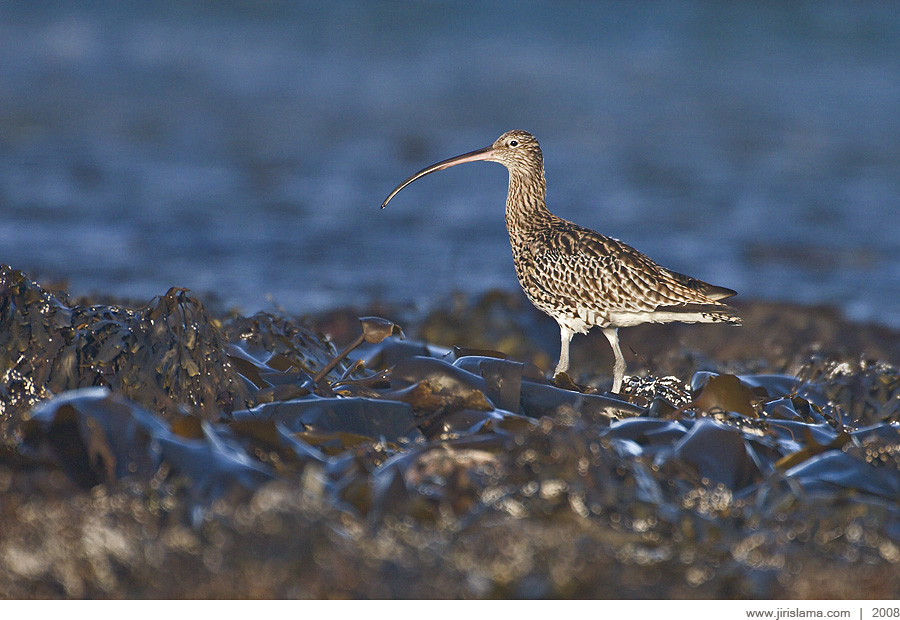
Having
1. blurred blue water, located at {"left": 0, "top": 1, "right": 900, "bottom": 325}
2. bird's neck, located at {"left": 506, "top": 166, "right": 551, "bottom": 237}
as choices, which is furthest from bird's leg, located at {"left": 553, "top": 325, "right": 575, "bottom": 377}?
blurred blue water, located at {"left": 0, "top": 1, "right": 900, "bottom": 325}

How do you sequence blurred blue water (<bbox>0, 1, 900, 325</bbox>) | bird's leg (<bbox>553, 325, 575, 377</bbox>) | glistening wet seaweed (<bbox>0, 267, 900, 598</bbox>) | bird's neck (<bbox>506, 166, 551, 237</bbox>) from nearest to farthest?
glistening wet seaweed (<bbox>0, 267, 900, 598</bbox>)
bird's leg (<bbox>553, 325, 575, 377</bbox>)
bird's neck (<bbox>506, 166, 551, 237</bbox>)
blurred blue water (<bbox>0, 1, 900, 325</bbox>)

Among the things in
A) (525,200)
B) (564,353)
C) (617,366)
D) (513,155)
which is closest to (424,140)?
(513,155)

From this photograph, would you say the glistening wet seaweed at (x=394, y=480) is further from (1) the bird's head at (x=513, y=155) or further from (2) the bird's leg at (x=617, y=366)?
(1) the bird's head at (x=513, y=155)

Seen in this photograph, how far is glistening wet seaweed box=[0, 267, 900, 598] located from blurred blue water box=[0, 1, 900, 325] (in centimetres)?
586

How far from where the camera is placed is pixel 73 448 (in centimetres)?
287

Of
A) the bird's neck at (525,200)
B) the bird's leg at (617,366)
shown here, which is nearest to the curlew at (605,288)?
the bird's leg at (617,366)

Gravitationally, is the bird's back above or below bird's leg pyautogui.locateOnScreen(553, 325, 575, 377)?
above

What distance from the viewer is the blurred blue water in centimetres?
1146

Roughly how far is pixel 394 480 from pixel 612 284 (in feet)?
9.50

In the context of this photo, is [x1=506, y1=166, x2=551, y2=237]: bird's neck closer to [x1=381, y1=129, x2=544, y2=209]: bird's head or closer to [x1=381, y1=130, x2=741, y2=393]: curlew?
[x1=381, y1=129, x2=544, y2=209]: bird's head

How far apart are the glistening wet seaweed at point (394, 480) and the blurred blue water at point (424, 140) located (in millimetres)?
5862
